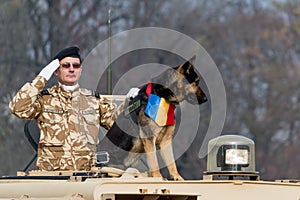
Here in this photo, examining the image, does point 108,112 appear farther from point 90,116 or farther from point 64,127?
point 64,127

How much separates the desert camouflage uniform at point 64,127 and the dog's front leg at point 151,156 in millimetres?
529

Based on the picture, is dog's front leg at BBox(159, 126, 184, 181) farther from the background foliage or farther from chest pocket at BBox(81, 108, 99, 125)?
the background foliage

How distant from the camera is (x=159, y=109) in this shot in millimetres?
14445

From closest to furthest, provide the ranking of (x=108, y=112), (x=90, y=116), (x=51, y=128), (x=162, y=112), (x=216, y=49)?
(x=51, y=128) < (x=90, y=116) < (x=108, y=112) < (x=162, y=112) < (x=216, y=49)

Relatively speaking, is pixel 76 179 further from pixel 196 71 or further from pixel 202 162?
pixel 202 162

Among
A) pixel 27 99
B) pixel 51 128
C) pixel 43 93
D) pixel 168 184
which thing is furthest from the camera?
pixel 43 93

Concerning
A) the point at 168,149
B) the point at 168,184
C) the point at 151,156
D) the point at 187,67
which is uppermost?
the point at 187,67

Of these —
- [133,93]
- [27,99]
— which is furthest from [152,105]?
[27,99]

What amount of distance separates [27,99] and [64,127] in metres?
0.59

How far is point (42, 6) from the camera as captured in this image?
32.3m

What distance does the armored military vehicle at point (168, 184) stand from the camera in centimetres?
1138

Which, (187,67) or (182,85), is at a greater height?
(187,67)

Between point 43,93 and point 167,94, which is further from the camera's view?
point 167,94

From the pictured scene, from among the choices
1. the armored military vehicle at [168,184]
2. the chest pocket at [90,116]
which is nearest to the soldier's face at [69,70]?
the chest pocket at [90,116]
